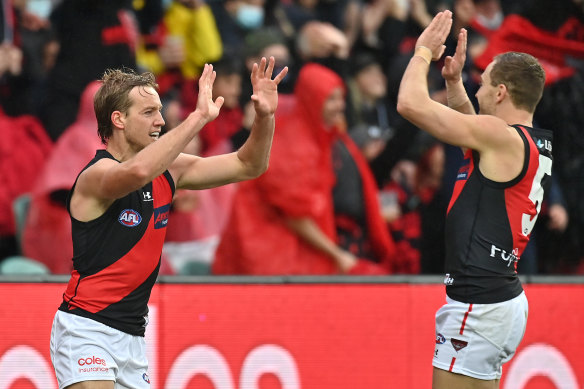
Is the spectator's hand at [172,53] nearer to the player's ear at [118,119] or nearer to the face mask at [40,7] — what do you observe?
the face mask at [40,7]

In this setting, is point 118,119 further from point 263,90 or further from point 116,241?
point 263,90

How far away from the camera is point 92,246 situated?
4.97m

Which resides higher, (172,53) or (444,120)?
(172,53)

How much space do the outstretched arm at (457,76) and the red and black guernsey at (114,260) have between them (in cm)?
184

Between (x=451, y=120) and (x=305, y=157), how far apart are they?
270 cm

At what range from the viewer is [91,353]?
4895mm

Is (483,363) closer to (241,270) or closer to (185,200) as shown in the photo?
(241,270)

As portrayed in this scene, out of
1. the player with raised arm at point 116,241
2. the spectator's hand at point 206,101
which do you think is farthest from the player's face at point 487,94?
the spectator's hand at point 206,101

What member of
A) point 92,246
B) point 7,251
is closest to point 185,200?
point 7,251

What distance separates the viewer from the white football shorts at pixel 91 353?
4.89 m

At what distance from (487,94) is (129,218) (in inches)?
78.8

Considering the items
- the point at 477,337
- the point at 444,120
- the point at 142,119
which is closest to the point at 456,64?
the point at 444,120

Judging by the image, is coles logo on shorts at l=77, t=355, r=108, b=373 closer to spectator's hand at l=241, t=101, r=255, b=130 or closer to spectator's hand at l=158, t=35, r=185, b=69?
spectator's hand at l=241, t=101, r=255, b=130

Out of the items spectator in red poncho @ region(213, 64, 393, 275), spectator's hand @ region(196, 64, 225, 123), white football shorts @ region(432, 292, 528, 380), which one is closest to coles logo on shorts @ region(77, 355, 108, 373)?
spectator's hand @ region(196, 64, 225, 123)
